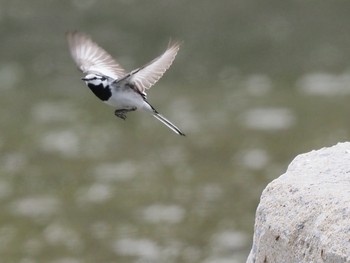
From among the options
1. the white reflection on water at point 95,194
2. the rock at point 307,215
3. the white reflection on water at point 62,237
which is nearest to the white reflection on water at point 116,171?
the white reflection on water at point 95,194

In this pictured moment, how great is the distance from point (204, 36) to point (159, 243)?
4.30 metres

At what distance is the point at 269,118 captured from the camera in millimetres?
15109

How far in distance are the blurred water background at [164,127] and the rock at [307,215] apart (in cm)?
721

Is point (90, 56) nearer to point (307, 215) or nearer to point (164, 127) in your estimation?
point (307, 215)

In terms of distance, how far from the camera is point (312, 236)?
5.08 m

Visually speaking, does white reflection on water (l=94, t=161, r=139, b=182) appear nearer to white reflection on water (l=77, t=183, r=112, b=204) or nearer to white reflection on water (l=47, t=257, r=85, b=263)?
white reflection on water (l=77, t=183, r=112, b=204)

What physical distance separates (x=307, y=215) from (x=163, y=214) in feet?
27.8

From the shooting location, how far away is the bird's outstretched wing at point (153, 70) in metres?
6.00

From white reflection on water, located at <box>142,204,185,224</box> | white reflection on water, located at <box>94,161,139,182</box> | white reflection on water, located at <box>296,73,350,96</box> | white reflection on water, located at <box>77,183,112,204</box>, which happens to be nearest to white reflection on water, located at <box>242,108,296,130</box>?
white reflection on water, located at <box>296,73,350,96</box>

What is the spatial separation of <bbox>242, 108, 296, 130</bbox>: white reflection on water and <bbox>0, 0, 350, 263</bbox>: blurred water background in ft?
0.09

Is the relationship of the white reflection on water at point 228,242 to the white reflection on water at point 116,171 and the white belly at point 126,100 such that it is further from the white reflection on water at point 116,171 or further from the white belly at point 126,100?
the white belly at point 126,100

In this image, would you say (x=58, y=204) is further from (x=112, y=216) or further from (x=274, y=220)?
(x=274, y=220)

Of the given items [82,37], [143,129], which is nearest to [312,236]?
[82,37]

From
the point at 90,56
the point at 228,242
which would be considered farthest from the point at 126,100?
the point at 228,242
